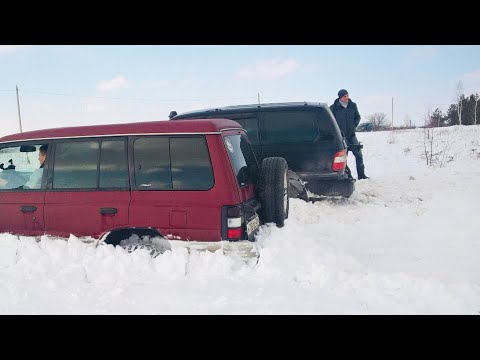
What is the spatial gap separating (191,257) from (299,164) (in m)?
3.26

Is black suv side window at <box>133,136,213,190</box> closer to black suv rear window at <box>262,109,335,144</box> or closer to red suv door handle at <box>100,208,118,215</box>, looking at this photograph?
red suv door handle at <box>100,208,118,215</box>

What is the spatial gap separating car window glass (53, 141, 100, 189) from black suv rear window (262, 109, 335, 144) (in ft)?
10.8

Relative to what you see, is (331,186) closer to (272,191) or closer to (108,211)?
(272,191)

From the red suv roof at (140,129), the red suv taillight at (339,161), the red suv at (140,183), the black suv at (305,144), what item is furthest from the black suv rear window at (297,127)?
the red suv roof at (140,129)

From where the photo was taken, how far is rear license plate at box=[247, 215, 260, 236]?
387 cm

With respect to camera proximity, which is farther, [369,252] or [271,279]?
[369,252]

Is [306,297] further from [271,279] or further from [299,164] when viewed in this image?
[299,164]

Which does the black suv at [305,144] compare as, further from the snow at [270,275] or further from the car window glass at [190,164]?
the car window glass at [190,164]

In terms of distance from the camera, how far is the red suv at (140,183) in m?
3.76

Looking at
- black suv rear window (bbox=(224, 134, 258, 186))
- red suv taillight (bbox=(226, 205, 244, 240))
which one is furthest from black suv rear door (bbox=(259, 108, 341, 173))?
red suv taillight (bbox=(226, 205, 244, 240))

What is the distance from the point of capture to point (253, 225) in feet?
13.3
